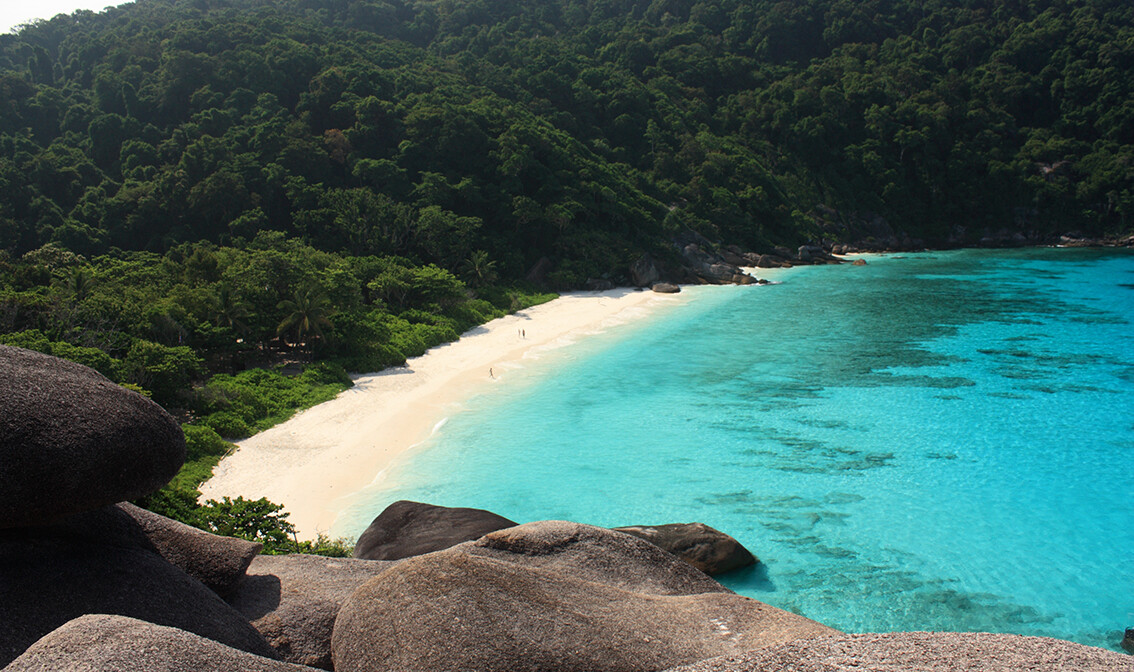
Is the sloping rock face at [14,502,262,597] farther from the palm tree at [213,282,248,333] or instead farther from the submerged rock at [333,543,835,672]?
the palm tree at [213,282,248,333]

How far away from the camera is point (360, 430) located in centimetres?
2489

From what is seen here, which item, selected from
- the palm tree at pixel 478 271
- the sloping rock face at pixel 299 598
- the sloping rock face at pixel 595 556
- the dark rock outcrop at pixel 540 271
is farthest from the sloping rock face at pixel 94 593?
the dark rock outcrop at pixel 540 271

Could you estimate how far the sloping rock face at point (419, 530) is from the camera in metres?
12.9

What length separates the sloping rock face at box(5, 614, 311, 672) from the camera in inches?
173

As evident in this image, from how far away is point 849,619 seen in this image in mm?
14539

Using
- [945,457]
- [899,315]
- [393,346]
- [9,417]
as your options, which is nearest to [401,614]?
[9,417]

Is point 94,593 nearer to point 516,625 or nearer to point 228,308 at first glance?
point 516,625

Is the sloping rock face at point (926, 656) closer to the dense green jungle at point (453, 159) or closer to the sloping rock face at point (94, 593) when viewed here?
the sloping rock face at point (94, 593)

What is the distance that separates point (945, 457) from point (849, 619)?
11.4m

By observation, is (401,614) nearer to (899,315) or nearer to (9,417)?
(9,417)

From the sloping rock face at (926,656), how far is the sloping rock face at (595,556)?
13.3 ft

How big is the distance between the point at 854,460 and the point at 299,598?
19953mm

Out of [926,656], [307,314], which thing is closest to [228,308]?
[307,314]

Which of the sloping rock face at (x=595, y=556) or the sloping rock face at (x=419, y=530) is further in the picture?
the sloping rock face at (x=419, y=530)
